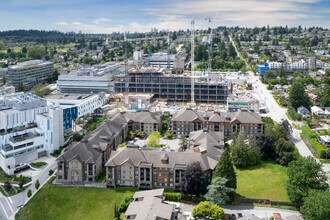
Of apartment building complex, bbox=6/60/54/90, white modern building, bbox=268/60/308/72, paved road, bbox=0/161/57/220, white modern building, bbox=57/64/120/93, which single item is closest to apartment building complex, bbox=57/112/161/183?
paved road, bbox=0/161/57/220

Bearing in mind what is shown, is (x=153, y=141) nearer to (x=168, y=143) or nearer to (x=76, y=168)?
(x=168, y=143)

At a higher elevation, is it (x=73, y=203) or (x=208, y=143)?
(x=208, y=143)

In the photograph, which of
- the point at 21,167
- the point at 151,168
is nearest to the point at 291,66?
the point at 151,168

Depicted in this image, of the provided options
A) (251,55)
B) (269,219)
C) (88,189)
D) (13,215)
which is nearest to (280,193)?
(269,219)

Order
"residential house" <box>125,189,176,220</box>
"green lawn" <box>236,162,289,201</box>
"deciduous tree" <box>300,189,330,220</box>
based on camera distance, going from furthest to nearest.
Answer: "green lawn" <box>236,162,289,201</box> → "residential house" <box>125,189,176,220</box> → "deciduous tree" <box>300,189,330,220</box>

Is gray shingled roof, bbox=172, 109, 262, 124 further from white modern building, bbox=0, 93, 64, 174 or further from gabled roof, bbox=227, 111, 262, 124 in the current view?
white modern building, bbox=0, 93, 64, 174
